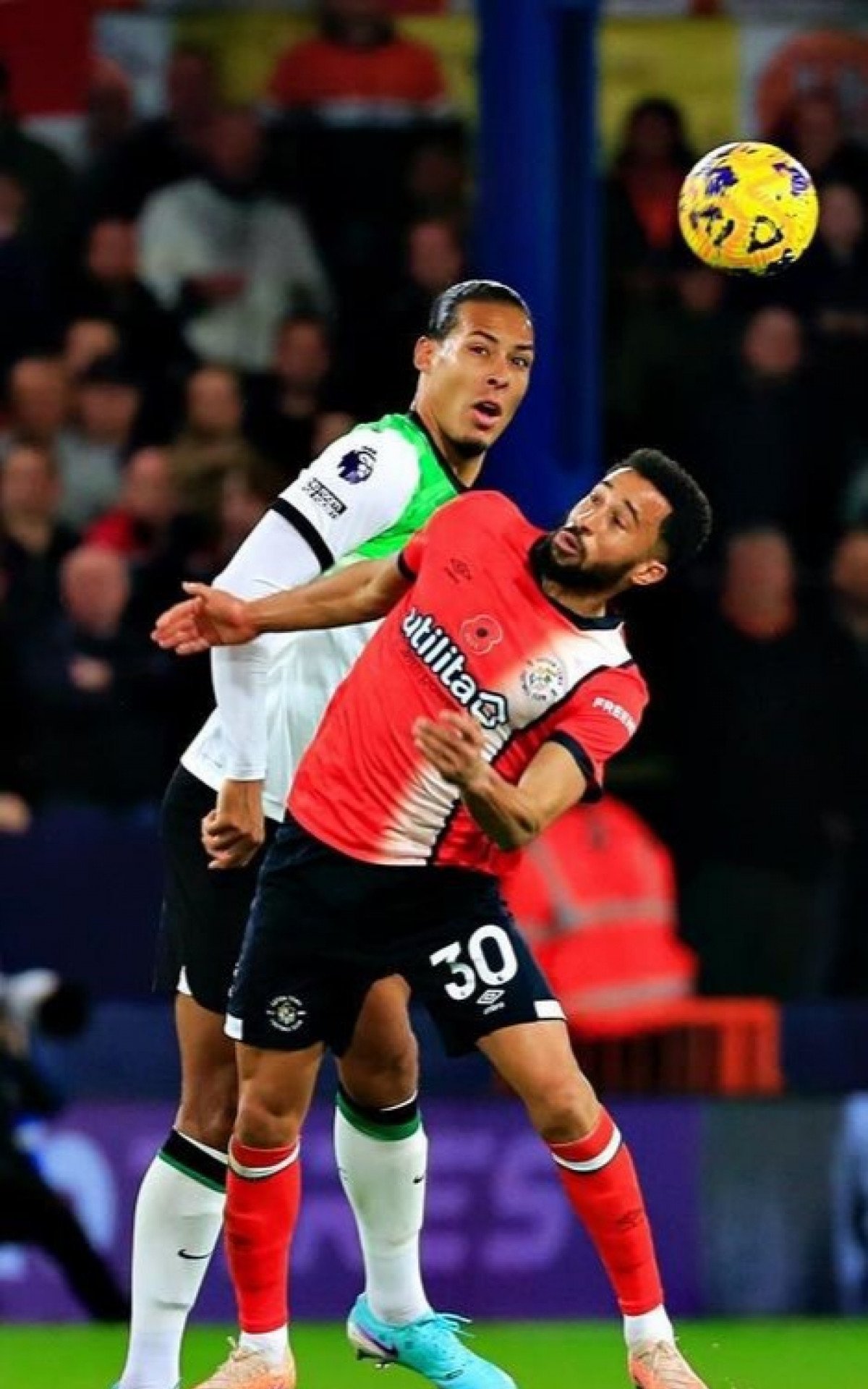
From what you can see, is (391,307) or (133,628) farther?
(391,307)

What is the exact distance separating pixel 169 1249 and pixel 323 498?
159cm

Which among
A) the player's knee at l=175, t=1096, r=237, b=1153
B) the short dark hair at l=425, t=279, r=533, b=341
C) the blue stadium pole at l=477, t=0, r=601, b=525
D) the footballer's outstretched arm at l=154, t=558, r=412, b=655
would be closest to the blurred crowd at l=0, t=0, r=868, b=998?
the blue stadium pole at l=477, t=0, r=601, b=525

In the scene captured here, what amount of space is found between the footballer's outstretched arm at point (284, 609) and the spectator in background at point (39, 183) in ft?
17.8

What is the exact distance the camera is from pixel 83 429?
39.3 ft

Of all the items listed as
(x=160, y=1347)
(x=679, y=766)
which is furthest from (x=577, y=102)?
(x=160, y=1347)

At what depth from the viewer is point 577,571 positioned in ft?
23.6

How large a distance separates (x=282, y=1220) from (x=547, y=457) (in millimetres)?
3828

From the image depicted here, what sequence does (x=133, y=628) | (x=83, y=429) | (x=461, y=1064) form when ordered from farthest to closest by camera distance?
(x=83, y=429), (x=133, y=628), (x=461, y=1064)

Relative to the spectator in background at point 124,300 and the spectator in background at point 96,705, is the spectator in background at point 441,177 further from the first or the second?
the spectator in background at point 96,705

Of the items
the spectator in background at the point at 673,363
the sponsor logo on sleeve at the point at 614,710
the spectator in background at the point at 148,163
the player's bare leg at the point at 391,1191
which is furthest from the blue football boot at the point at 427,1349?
the spectator in background at the point at 148,163

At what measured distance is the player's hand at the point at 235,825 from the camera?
24.1 ft

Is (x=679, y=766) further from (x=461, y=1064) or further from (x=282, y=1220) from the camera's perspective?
(x=282, y=1220)

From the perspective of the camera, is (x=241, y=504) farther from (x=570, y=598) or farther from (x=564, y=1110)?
(x=564, y=1110)

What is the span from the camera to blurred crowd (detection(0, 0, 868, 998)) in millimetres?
11141
